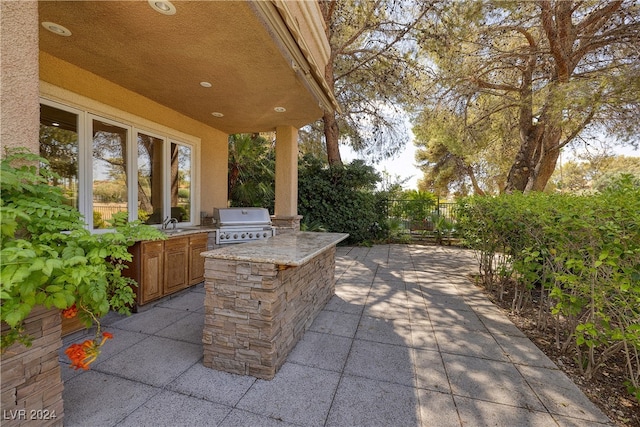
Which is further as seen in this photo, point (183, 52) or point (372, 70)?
point (372, 70)

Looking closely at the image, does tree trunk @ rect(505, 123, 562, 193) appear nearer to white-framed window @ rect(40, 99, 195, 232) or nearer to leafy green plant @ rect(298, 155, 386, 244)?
leafy green plant @ rect(298, 155, 386, 244)

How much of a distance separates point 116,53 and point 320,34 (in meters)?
3.27

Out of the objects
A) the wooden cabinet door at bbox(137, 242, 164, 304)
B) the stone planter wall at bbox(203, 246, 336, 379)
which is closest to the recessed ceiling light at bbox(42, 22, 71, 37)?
the wooden cabinet door at bbox(137, 242, 164, 304)

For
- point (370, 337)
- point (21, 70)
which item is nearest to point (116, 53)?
point (21, 70)

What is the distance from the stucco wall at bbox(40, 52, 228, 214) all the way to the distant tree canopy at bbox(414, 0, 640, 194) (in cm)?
543

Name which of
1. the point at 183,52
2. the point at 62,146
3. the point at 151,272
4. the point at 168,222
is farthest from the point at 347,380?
the point at 62,146

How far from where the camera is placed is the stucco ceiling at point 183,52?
2098mm

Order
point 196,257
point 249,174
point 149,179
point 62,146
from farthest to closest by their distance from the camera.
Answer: point 249,174, point 149,179, point 196,257, point 62,146

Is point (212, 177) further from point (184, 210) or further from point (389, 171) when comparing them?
point (389, 171)

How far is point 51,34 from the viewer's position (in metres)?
2.43

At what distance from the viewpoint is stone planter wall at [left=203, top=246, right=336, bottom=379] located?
6.63ft

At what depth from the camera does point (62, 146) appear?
311cm

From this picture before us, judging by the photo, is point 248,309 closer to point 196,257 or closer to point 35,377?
point 35,377

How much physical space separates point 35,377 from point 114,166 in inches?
118
